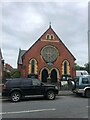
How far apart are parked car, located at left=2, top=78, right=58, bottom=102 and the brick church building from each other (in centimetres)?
2976

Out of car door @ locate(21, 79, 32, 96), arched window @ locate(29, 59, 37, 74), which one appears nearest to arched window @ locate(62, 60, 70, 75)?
arched window @ locate(29, 59, 37, 74)

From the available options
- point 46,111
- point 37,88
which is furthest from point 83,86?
point 46,111

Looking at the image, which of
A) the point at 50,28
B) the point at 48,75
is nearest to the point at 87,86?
the point at 48,75

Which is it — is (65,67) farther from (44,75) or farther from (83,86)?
(83,86)

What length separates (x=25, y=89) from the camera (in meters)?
19.0

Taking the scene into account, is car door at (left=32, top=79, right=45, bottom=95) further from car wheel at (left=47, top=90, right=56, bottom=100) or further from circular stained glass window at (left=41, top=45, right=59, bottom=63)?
circular stained glass window at (left=41, top=45, right=59, bottom=63)

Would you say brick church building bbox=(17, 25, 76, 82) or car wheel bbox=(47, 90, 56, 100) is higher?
brick church building bbox=(17, 25, 76, 82)

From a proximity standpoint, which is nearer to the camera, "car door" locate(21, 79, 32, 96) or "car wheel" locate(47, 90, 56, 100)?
"car door" locate(21, 79, 32, 96)

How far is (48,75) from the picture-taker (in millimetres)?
50281

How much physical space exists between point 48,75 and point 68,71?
14.1ft

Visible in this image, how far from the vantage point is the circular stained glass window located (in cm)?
5153

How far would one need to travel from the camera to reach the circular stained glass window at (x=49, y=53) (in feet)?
169

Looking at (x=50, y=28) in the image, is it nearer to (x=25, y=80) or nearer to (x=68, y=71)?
(x=68, y=71)

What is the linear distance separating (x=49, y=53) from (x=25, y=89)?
3314 centimetres
